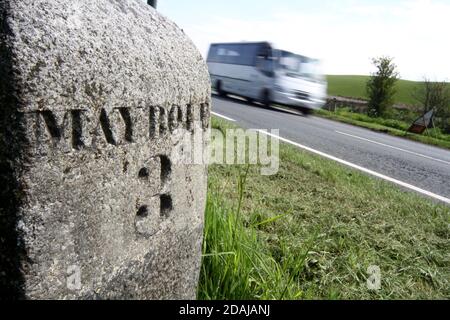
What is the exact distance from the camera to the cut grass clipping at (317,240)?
1851 mm

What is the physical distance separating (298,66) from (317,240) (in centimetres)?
1181

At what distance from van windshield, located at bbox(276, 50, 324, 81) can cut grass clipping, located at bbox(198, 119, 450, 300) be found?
986 centimetres

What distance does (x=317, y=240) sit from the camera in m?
2.61

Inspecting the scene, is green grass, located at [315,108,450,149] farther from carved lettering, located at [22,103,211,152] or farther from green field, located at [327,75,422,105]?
green field, located at [327,75,422,105]

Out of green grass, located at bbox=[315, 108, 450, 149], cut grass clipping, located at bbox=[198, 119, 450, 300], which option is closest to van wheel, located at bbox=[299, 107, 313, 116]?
green grass, located at bbox=[315, 108, 450, 149]

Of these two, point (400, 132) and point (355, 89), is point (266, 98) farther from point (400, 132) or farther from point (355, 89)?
point (355, 89)

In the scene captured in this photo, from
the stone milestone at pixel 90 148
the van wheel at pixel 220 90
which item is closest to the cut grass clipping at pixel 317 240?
the stone milestone at pixel 90 148

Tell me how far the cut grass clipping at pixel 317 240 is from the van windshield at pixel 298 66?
9.86 meters

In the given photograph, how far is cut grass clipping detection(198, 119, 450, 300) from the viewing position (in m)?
1.85

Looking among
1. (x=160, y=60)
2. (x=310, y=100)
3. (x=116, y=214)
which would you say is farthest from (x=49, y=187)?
(x=310, y=100)

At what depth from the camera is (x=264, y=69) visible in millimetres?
13828

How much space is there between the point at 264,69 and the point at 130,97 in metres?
13.1

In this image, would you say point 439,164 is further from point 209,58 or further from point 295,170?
point 209,58

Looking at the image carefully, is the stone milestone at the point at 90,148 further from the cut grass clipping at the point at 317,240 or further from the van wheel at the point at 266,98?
the van wheel at the point at 266,98
